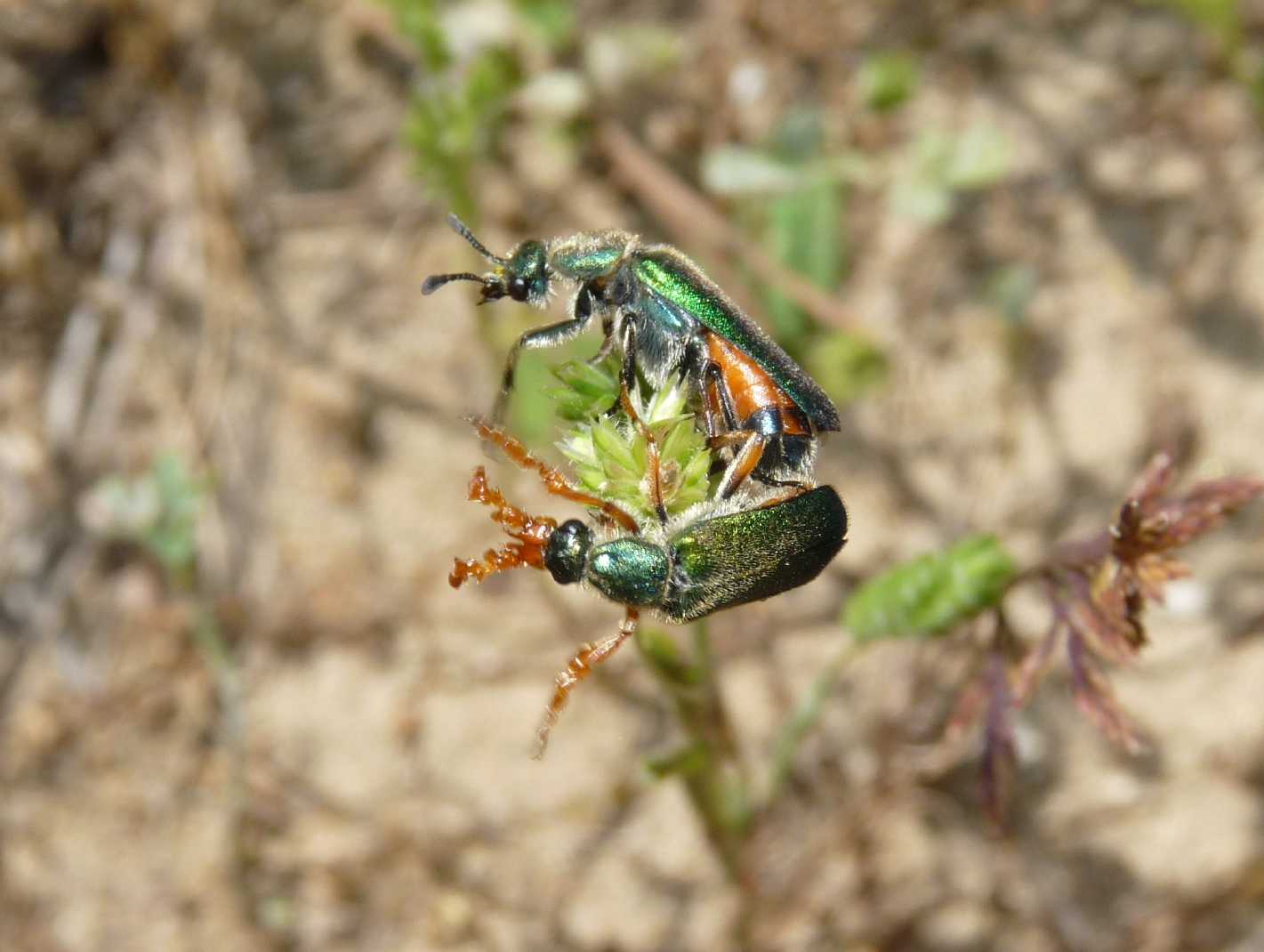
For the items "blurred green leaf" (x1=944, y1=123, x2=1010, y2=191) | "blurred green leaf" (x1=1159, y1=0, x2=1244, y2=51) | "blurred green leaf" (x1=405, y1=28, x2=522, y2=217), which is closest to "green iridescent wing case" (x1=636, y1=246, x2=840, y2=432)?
Result: "blurred green leaf" (x1=405, y1=28, x2=522, y2=217)

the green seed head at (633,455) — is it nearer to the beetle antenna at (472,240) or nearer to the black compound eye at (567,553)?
the black compound eye at (567,553)

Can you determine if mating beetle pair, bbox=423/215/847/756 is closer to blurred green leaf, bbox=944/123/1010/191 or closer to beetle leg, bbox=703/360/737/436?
beetle leg, bbox=703/360/737/436

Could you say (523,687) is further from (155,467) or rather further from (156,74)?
(156,74)

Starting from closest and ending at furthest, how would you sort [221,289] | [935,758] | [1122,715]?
1. [1122,715]
2. [935,758]
3. [221,289]

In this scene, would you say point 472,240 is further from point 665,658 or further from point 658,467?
point 665,658

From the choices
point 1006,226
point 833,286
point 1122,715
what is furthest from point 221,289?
point 1122,715

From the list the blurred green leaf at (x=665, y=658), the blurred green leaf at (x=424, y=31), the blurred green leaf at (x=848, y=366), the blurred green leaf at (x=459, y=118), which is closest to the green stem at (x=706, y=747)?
the blurred green leaf at (x=665, y=658)
